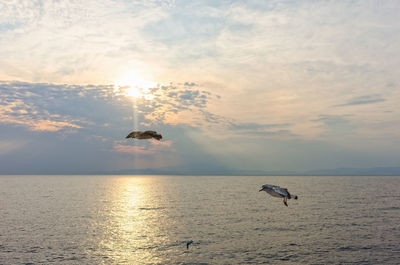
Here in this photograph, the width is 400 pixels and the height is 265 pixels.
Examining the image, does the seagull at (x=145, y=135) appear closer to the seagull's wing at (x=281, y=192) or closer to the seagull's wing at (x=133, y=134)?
the seagull's wing at (x=133, y=134)

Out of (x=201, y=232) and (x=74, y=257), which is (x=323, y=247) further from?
(x=74, y=257)

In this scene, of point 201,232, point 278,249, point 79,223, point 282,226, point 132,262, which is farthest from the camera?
point 79,223

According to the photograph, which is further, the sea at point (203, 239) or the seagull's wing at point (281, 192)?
the sea at point (203, 239)

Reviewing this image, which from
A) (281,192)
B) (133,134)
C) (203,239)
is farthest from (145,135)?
(203,239)

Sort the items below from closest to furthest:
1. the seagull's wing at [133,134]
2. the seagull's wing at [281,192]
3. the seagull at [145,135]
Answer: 1. the seagull's wing at [281,192]
2. the seagull at [145,135]
3. the seagull's wing at [133,134]

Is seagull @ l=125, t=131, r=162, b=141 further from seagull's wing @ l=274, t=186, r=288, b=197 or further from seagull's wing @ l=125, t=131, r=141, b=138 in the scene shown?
seagull's wing @ l=274, t=186, r=288, b=197

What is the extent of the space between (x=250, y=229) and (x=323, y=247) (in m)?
18.3

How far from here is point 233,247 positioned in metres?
54.5

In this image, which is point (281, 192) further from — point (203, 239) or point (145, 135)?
point (203, 239)

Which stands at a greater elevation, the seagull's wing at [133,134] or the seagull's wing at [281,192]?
the seagull's wing at [133,134]

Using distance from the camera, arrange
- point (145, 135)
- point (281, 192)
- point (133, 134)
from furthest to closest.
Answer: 1. point (133, 134)
2. point (145, 135)
3. point (281, 192)

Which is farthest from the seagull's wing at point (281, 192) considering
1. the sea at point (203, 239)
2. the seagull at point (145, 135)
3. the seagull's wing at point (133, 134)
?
the sea at point (203, 239)

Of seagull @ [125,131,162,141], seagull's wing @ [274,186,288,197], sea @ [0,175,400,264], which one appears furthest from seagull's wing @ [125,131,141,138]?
sea @ [0,175,400,264]

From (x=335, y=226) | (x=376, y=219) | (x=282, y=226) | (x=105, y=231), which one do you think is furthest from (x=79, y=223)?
(x=376, y=219)
